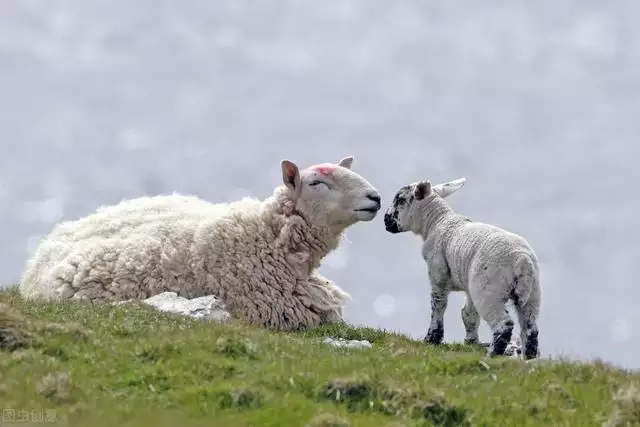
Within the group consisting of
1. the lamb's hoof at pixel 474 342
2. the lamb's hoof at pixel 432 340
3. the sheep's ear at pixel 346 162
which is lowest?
the lamb's hoof at pixel 432 340

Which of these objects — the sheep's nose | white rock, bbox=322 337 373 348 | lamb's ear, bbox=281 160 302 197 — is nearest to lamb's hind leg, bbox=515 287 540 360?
white rock, bbox=322 337 373 348

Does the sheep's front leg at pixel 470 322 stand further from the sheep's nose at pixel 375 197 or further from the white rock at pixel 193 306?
the white rock at pixel 193 306

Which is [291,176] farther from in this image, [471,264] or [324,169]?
[471,264]

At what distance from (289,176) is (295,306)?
8.43 ft

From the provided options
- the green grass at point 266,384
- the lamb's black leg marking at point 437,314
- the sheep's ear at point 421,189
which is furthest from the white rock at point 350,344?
the sheep's ear at point 421,189

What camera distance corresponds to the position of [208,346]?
11.4m

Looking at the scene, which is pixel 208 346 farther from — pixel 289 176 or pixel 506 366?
pixel 289 176

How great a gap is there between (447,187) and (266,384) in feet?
33.0

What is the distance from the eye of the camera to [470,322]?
18.0 m

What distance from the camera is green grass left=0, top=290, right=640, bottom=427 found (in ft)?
30.3

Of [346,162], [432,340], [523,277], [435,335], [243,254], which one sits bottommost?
[432,340]

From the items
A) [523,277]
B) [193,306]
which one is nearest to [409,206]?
[523,277]

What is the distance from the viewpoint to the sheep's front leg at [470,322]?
1794cm

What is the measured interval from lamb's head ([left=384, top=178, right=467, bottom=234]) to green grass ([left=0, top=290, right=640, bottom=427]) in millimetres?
6236
